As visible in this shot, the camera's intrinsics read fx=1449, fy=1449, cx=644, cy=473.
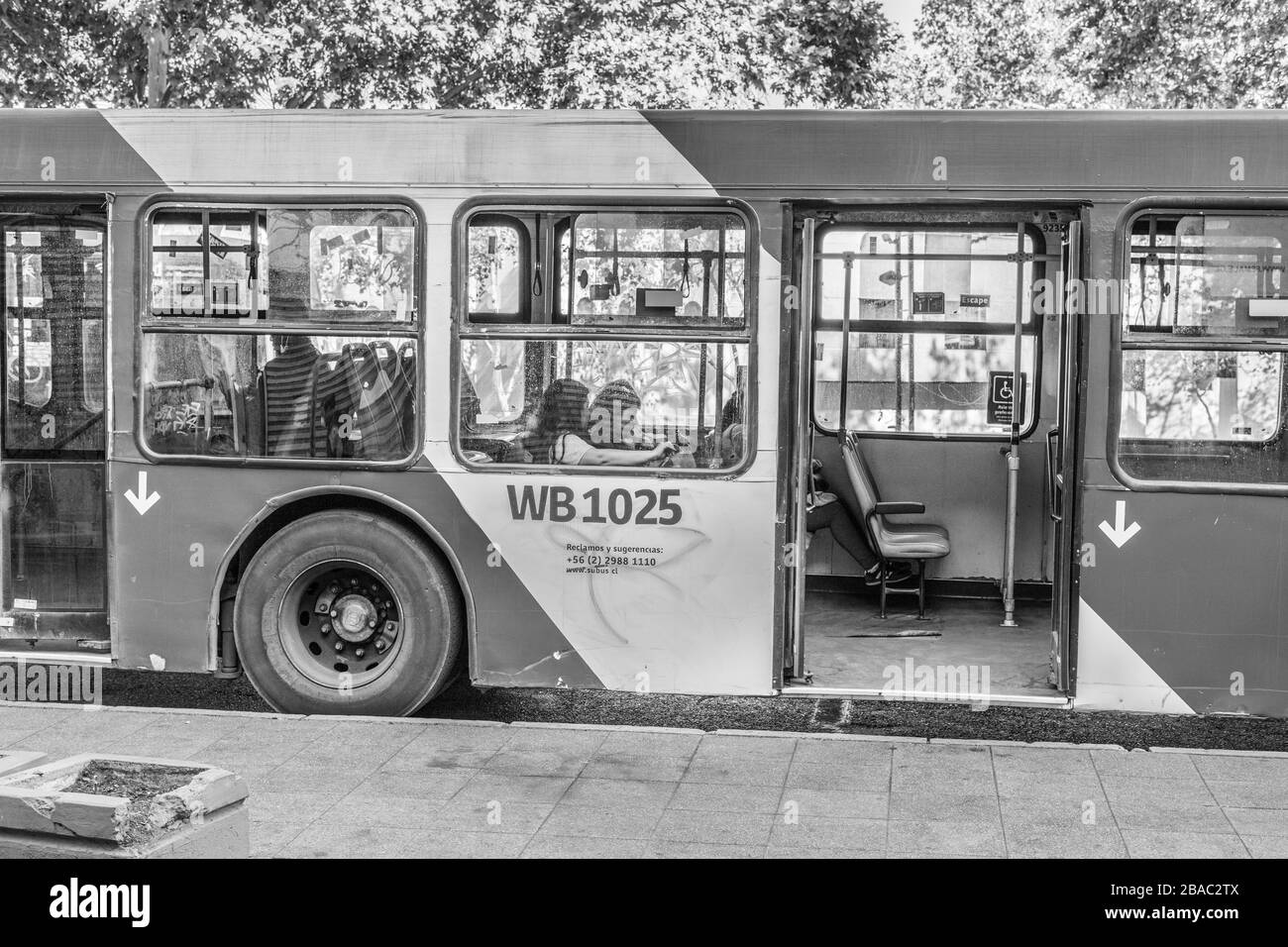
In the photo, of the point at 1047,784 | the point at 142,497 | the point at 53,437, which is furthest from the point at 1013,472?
the point at 53,437

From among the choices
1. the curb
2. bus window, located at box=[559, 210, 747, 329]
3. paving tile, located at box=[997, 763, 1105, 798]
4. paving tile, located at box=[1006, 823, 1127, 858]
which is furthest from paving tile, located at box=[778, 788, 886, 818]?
bus window, located at box=[559, 210, 747, 329]

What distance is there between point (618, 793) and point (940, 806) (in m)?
1.32

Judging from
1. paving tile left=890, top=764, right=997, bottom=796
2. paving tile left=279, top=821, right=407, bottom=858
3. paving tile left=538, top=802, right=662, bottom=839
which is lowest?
paving tile left=538, top=802, right=662, bottom=839

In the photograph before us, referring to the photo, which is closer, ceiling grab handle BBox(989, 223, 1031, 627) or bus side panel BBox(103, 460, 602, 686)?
bus side panel BBox(103, 460, 602, 686)

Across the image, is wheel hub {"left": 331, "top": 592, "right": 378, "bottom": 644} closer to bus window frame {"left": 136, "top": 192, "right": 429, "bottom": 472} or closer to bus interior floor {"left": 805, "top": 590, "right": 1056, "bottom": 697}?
bus window frame {"left": 136, "top": 192, "right": 429, "bottom": 472}

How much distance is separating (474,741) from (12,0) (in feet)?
37.6

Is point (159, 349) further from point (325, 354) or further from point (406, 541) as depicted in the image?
point (406, 541)

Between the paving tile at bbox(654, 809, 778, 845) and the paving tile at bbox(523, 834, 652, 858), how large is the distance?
16cm

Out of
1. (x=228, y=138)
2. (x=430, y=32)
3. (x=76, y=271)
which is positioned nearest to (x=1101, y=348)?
(x=228, y=138)

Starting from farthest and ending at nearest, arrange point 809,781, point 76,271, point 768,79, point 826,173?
point 768,79, point 76,271, point 826,173, point 809,781

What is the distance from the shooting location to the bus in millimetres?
6504

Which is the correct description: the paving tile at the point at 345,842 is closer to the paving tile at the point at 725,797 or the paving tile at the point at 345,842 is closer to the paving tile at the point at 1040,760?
the paving tile at the point at 725,797

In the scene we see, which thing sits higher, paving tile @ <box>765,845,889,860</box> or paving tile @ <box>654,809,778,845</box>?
paving tile @ <box>654,809,778,845</box>

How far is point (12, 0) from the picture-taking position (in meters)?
14.7
